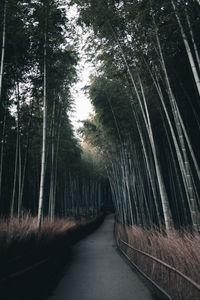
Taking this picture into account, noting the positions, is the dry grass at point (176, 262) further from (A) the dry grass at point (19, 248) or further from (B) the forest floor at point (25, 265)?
(A) the dry grass at point (19, 248)

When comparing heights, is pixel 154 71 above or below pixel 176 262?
above

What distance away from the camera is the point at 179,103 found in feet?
14.9

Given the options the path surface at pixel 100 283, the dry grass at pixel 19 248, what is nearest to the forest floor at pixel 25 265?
the dry grass at pixel 19 248

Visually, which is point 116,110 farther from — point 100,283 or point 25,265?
point 25,265

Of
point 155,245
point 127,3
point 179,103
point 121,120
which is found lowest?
point 155,245

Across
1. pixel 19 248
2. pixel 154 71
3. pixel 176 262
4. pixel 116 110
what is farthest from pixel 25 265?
pixel 116 110

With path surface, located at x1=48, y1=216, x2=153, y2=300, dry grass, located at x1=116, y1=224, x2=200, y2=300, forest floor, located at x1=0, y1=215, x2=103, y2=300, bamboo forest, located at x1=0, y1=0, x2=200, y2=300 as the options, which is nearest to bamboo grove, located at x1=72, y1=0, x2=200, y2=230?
bamboo forest, located at x1=0, y1=0, x2=200, y2=300

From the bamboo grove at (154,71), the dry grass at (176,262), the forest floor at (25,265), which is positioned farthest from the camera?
the bamboo grove at (154,71)

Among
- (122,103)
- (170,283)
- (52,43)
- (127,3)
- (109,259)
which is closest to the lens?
(170,283)

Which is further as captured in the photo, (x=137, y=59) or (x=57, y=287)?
(x=137, y=59)

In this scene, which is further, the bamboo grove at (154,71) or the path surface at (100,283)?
the bamboo grove at (154,71)

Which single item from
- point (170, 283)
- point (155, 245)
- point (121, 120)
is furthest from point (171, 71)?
point (170, 283)

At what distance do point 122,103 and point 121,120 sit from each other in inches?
26.2

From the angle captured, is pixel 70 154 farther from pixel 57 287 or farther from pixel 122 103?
pixel 57 287
